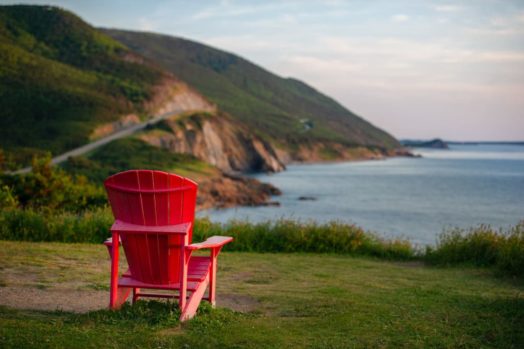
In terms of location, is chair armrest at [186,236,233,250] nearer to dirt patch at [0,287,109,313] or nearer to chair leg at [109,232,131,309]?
chair leg at [109,232,131,309]

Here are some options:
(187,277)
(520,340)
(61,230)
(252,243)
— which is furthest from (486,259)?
(61,230)

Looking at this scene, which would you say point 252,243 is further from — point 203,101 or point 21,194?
point 203,101

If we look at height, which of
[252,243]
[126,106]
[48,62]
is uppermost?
[48,62]

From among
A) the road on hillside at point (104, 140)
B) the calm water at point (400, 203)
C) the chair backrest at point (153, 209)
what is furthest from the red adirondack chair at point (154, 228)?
the road on hillside at point (104, 140)

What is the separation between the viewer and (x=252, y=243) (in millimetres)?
13617

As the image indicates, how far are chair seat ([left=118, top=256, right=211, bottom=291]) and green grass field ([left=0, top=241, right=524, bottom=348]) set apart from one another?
0.78ft

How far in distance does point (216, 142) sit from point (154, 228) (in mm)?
86053

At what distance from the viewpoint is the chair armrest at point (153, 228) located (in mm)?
5875

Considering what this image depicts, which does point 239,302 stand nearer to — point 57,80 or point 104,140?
point 104,140

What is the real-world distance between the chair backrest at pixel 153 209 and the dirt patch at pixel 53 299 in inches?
49.4

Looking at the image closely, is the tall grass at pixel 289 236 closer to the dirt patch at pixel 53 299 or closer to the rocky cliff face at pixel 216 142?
the dirt patch at pixel 53 299

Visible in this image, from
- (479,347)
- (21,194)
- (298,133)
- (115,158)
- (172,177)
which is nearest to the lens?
(479,347)

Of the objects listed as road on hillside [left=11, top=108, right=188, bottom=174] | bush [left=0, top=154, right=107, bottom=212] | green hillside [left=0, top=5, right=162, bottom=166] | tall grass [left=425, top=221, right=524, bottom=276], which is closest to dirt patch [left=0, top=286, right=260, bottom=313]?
tall grass [left=425, top=221, right=524, bottom=276]

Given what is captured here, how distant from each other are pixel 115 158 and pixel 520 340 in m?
53.4
